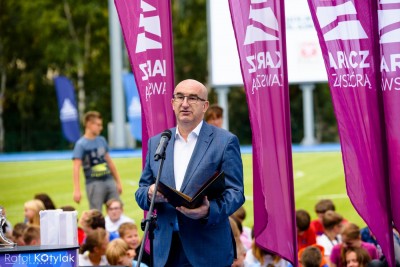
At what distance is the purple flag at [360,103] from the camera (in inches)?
340

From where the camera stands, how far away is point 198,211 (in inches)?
275

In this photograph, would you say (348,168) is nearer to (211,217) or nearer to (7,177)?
(211,217)

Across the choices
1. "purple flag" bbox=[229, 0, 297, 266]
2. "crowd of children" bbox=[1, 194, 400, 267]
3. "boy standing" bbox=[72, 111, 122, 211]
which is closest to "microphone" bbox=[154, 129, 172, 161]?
"purple flag" bbox=[229, 0, 297, 266]

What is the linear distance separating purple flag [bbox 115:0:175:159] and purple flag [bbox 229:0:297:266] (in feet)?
2.52

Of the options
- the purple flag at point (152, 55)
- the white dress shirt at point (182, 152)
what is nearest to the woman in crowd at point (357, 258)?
the purple flag at point (152, 55)

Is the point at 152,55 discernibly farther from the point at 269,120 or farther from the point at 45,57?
the point at 45,57

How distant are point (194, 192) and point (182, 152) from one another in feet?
1.10

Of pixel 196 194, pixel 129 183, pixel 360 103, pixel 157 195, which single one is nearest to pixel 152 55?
pixel 360 103

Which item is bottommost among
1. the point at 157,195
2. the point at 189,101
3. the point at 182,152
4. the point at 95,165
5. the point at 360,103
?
the point at 95,165

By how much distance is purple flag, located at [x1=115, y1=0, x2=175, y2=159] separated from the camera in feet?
31.1

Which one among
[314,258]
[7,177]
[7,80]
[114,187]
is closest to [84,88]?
[7,80]

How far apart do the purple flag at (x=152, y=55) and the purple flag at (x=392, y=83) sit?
6.55ft

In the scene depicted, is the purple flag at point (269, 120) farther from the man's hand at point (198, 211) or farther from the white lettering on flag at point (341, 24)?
the man's hand at point (198, 211)

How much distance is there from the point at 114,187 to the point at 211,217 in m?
8.93
